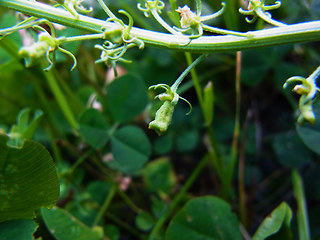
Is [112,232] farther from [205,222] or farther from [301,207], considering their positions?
[301,207]

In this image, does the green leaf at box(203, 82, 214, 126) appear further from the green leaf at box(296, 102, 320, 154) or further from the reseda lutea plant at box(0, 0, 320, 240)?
the green leaf at box(296, 102, 320, 154)

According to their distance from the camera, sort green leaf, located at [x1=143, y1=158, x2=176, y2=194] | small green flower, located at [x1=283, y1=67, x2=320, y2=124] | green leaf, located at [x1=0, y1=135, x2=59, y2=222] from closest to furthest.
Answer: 1. small green flower, located at [x1=283, y1=67, x2=320, y2=124]
2. green leaf, located at [x1=0, y1=135, x2=59, y2=222]
3. green leaf, located at [x1=143, y1=158, x2=176, y2=194]

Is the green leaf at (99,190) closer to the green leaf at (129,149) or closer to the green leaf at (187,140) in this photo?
the green leaf at (129,149)

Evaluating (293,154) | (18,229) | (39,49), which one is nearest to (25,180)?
(18,229)

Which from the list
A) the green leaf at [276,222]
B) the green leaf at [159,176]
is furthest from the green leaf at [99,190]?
the green leaf at [276,222]

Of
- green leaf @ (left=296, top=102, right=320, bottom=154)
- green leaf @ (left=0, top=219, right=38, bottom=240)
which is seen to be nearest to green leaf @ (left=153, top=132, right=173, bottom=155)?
green leaf @ (left=296, top=102, right=320, bottom=154)

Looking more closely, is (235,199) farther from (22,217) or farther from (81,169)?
(22,217)

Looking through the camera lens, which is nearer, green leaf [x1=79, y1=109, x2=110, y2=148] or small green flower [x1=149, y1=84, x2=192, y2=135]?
small green flower [x1=149, y1=84, x2=192, y2=135]
